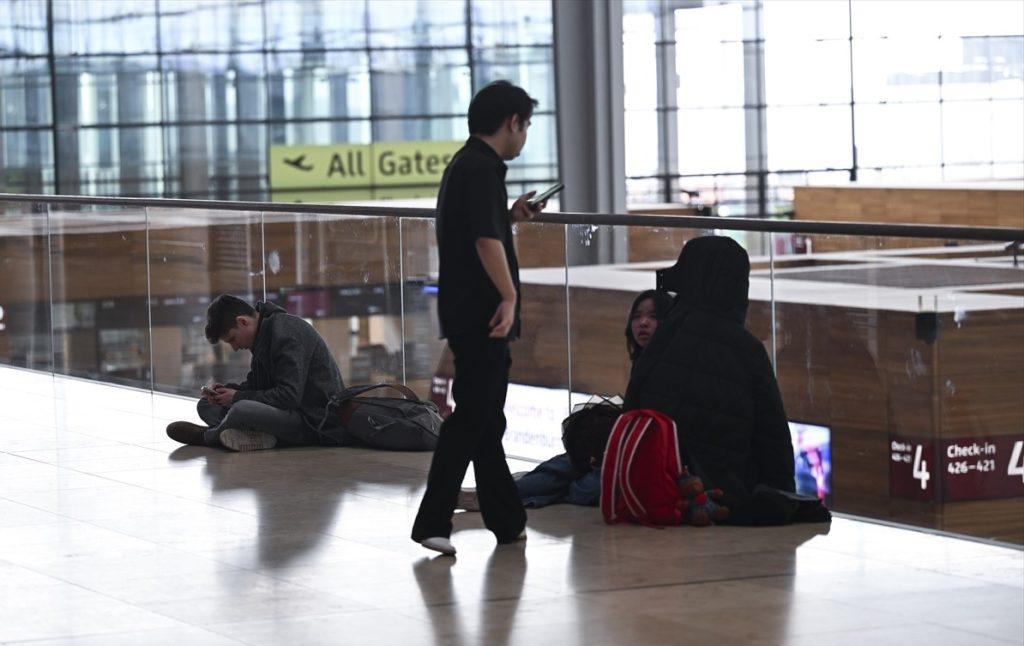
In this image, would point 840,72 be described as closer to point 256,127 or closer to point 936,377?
point 256,127

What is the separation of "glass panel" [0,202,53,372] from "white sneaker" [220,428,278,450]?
14.3ft

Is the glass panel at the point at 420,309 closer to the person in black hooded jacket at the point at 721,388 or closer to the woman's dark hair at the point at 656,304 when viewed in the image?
the woman's dark hair at the point at 656,304

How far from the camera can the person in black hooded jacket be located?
6203 mm

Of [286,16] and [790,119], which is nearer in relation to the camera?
[286,16]

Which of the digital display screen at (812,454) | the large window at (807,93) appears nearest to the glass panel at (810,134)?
A: the large window at (807,93)

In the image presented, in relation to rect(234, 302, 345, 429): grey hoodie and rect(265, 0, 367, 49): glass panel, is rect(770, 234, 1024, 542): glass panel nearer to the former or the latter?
rect(234, 302, 345, 429): grey hoodie

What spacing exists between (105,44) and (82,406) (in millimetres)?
24203

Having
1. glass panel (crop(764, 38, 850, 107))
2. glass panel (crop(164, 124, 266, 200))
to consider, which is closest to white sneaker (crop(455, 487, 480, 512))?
glass panel (crop(164, 124, 266, 200))

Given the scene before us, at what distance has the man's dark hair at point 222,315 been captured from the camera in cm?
790

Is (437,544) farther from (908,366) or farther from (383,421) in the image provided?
(908,366)

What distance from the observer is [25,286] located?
14.2m

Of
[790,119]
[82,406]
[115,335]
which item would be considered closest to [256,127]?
[115,335]

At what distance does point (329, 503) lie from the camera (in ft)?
22.1

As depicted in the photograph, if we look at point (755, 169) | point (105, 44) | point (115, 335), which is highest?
point (105, 44)
